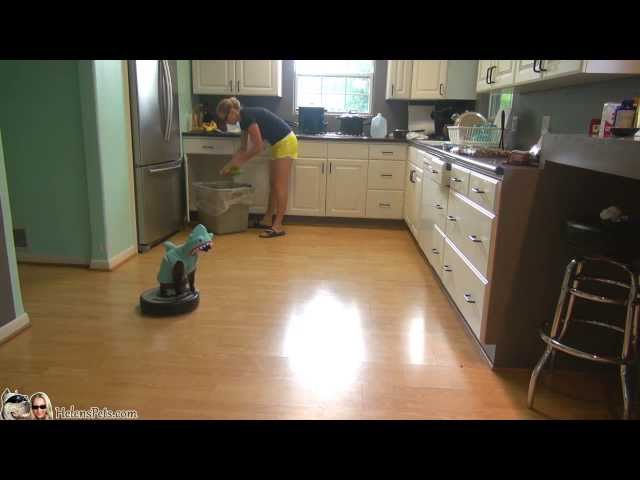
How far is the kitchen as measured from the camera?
1.87 meters

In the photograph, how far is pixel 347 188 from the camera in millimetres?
4566

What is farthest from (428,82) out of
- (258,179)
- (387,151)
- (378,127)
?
(258,179)

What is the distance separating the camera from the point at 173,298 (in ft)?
8.07

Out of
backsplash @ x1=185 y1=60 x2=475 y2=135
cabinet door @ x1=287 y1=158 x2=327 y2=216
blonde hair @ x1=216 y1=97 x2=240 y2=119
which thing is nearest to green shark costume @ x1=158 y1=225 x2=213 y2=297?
blonde hair @ x1=216 y1=97 x2=240 y2=119

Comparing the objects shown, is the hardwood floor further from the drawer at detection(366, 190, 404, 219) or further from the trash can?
the drawer at detection(366, 190, 404, 219)

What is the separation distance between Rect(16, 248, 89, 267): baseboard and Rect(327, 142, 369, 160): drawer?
2378 millimetres

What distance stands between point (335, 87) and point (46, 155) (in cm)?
309

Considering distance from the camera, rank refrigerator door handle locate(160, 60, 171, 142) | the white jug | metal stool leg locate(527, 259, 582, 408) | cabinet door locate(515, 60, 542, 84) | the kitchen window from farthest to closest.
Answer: the kitchen window < the white jug < refrigerator door handle locate(160, 60, 171, 142) < cabinet door locate(515, 60, 542, 84) < metal stool leg locate(527, 259, 582, 408)

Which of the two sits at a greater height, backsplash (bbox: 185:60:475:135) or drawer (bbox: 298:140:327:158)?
backsplash (bbox: 185:60:475:135)

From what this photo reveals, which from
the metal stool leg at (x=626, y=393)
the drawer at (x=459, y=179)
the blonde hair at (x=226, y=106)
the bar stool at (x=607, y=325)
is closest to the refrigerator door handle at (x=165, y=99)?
the blonde hair at (x=226, y=106)

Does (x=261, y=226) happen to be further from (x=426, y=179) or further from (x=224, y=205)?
(x=426, y=179)

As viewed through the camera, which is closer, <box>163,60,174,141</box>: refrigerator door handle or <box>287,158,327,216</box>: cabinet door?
<box>163,60,174,141</box>: refrigerator door handle
